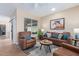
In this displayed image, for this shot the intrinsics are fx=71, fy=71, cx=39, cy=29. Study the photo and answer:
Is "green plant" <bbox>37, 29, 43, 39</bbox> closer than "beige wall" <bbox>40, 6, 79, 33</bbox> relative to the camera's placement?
No

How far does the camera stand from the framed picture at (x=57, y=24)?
4.67m

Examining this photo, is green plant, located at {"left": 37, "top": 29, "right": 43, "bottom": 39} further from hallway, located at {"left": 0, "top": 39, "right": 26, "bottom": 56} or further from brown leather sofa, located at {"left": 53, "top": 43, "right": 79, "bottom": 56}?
brown leather sofa, located at {"left": 53, "top": 43, "right": 79, "bottom": 56}

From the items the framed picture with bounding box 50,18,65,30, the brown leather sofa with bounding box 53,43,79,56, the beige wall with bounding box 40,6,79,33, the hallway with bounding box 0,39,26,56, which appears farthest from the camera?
the framed picture with bounding box 50,18,65,30

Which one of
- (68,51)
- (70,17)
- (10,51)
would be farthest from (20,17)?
(68,51)

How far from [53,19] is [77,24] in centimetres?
176

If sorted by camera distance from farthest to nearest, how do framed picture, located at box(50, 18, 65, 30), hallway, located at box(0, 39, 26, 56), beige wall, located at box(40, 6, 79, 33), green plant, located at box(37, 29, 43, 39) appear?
1. green plant, located at box(37, 29, 43, 39)
2. framed picture, located at box(50, 18, 65, 30)
3. beige wall, located at box(40, 6, 79, 33)
4. hallway, located at box(0, 39, 26, 56)

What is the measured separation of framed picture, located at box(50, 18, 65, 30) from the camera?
Answer: 15.3 ft

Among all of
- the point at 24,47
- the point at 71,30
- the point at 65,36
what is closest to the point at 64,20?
the point at 71,30

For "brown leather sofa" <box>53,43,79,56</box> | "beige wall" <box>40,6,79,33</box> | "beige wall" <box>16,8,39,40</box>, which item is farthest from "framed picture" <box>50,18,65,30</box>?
"brown leather sofa" <box>53,43,79,56</box>

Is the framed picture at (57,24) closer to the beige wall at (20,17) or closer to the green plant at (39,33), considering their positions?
the green plant at (39,33)

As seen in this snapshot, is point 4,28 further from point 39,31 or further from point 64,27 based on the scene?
point 64,27

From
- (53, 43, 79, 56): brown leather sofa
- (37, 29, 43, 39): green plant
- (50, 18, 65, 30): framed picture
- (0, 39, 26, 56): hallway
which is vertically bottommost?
(0, 39, 26, 56): hallway

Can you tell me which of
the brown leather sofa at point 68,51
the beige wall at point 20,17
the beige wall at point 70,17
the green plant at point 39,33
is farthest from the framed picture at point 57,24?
the brown leather sofa at point 68,51

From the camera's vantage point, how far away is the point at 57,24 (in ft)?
16.4
